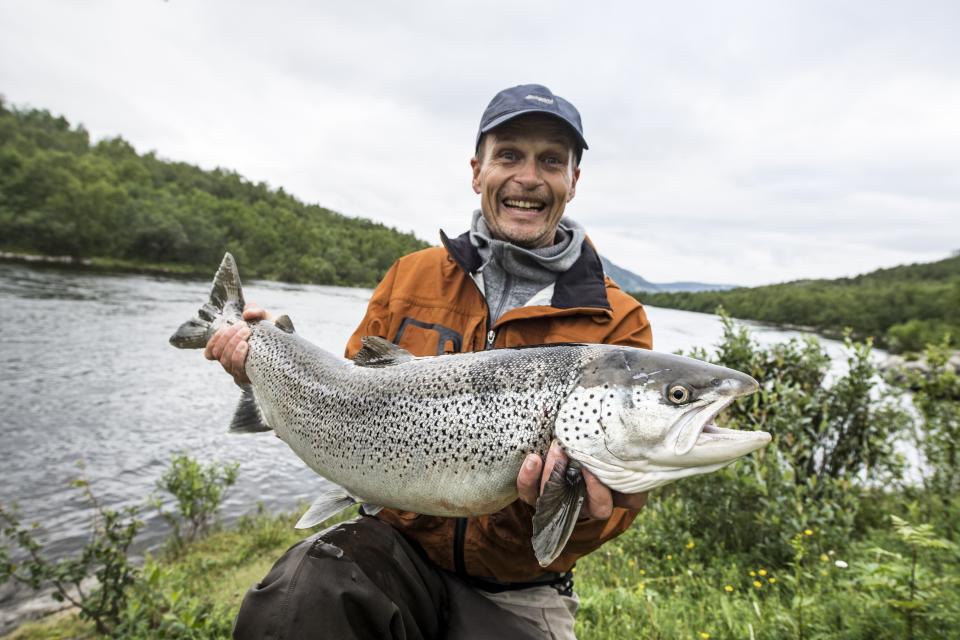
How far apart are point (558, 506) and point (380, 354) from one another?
124 centimetres

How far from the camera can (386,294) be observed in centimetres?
346

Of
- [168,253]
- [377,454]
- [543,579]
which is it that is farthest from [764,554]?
[168,253]

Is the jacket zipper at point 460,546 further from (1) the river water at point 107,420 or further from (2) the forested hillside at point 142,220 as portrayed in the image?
(2) the forested hillside at point 142,220

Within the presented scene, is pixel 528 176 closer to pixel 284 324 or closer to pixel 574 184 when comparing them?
pixel 574 184

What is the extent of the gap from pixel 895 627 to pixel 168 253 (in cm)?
7243

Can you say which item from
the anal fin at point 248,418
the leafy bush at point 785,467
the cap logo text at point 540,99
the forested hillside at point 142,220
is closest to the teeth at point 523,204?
the cap logo text at point 540,99

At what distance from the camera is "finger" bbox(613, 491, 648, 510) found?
221 cm

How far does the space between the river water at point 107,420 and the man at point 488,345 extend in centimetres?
522

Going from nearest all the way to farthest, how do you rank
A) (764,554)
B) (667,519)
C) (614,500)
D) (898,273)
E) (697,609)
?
1. (614,500)
2. (697,609)
3. (764,554)
4. (667,519)
5. (898,273)

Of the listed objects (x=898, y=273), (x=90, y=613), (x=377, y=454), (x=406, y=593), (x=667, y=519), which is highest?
(x=898, y=273)

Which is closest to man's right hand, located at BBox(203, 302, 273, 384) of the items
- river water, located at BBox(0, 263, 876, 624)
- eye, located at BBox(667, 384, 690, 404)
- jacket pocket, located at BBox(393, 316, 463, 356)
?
jacket pocket, located at BBox(393, 316, 463, 356)

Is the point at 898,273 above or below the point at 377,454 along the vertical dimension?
above

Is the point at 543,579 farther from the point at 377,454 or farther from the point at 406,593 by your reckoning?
the point at 377,454

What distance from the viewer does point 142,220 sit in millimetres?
60594
